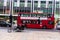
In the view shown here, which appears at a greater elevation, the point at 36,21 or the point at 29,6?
the point at 29,6

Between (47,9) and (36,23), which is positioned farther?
(47,9)

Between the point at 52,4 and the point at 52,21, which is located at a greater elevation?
the point at 52,4

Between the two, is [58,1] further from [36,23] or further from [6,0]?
[36,23]

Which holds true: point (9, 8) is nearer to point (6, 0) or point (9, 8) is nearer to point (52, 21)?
point (6, 0)

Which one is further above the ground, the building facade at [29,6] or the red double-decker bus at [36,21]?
the building facade at [29,6]

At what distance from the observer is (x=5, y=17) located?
52.1m

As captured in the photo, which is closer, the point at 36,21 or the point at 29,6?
the point at 36,21

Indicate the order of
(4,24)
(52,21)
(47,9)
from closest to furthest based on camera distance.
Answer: (52,21) → (4,24) → (47,9)

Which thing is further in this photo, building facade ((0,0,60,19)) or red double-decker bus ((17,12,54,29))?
building facade ((0,0,60,19))

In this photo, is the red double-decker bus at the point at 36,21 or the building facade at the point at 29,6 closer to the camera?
the red double-decker bus at the point at 36,21

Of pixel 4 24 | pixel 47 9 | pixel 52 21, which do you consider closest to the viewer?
pixel 52 21

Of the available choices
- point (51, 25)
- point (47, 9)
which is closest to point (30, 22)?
point (51, 25)

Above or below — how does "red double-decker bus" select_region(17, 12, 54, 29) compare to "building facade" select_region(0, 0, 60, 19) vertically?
below

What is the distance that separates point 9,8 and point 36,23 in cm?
1529
